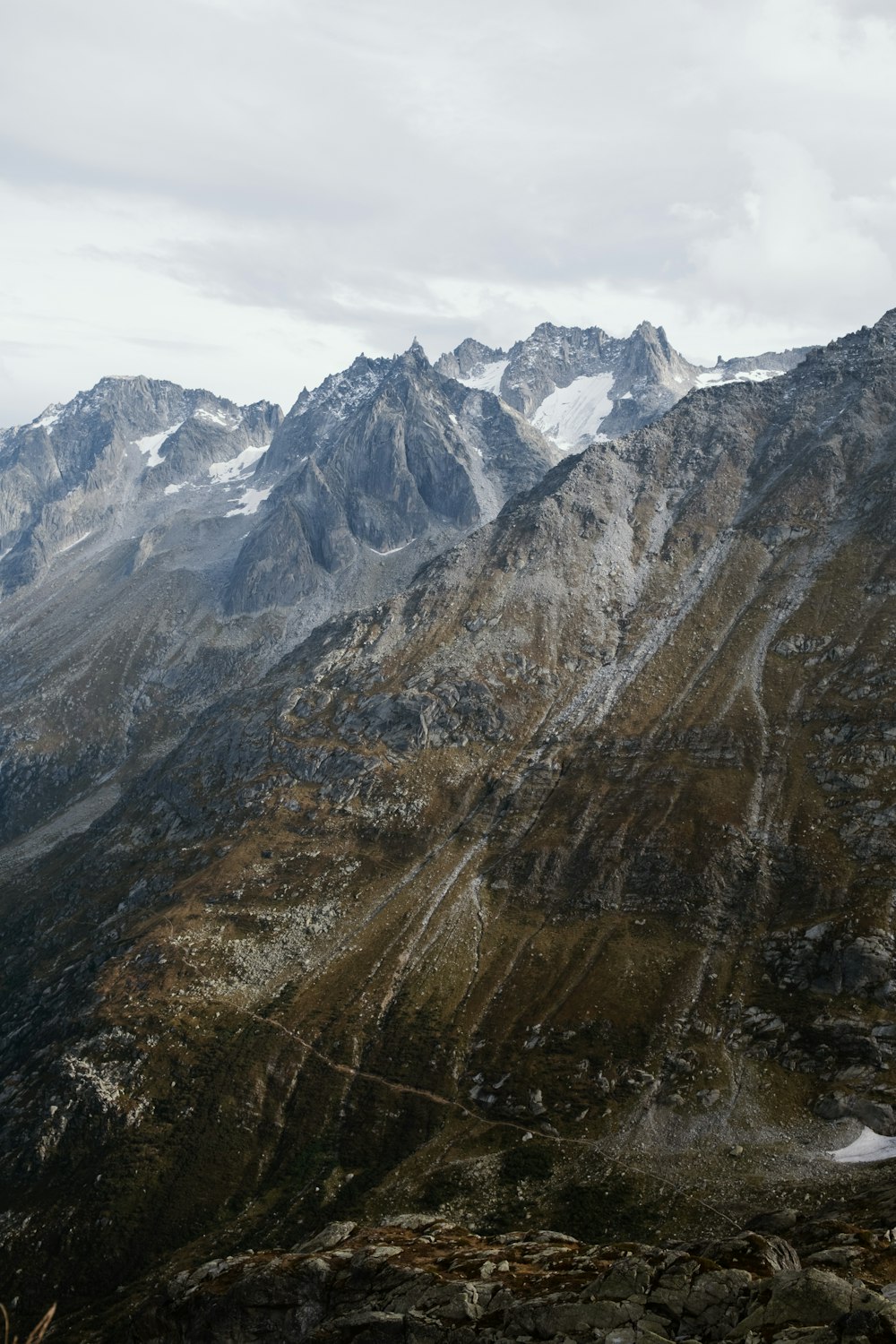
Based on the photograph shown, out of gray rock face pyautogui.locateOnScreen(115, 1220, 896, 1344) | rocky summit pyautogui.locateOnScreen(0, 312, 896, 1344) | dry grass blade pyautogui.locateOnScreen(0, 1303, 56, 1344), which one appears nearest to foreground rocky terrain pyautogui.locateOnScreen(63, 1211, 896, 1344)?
gray rock face pyautogui.locateOnScreen(115, 1220, 896, 1344)

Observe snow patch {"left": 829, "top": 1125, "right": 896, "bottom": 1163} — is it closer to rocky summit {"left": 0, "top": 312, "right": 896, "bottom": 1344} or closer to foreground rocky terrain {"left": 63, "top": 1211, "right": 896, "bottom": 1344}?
rocky summit {"left": 0, "top": 312, "right": 896, "bottom": 1344}

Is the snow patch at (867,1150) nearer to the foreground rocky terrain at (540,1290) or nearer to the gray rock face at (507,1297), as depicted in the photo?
the foreground rocky terrain at (540,1290)

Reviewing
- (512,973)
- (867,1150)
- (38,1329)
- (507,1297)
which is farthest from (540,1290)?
(512,973)

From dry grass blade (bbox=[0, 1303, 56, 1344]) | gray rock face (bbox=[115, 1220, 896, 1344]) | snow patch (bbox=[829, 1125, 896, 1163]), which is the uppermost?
dry grass blade (bbox=[0, 1303, 56, 1344])

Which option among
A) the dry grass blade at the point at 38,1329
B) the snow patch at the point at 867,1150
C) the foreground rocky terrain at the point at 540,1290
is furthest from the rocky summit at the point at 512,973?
the dry grass blade at the point at 38,1329

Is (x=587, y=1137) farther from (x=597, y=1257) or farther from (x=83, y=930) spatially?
(x=83, y=930)

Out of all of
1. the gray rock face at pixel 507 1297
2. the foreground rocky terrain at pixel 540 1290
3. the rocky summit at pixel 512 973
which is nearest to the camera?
the gray rock face at pixel 507 1297
